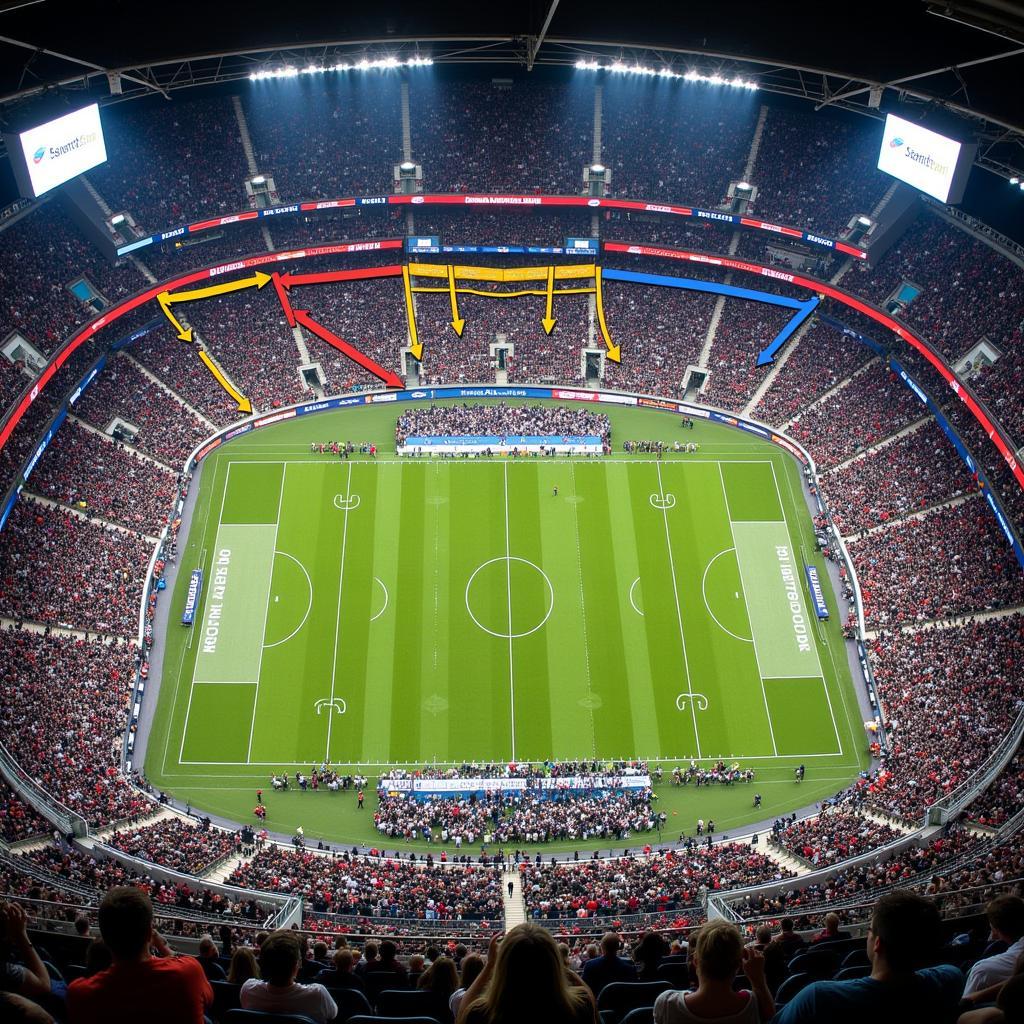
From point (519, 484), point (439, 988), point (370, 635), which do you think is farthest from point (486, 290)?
point (439, 988)

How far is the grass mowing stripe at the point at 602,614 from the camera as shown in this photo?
42.8 m

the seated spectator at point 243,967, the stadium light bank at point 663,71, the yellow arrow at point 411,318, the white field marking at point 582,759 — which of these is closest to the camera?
the seated spectator at point 243,967

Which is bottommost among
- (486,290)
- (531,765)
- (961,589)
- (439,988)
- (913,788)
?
(439,988)

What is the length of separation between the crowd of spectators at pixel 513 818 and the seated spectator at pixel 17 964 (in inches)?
1182

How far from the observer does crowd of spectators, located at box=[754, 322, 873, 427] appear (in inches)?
2248

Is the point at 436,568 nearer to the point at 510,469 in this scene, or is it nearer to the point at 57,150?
the point at 510,469

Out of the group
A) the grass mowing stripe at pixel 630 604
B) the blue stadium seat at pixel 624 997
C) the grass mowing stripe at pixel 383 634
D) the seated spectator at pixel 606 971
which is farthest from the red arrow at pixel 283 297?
the blue stadium seat at pixel 624 997

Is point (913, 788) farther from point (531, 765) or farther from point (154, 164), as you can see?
point (154, 164)

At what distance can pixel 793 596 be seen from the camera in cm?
4831

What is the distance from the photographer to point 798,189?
59438 millimetres

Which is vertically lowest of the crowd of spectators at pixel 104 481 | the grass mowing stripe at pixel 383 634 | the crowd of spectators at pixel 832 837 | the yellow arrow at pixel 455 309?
the crowd of spectators at pixel 832 837

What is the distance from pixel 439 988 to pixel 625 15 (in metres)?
47.1

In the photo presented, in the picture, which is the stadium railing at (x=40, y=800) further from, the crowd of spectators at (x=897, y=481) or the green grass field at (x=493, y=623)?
the crowd of spectators at (x=897, y=481)

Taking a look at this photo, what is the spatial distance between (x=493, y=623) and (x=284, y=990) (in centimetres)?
3816
